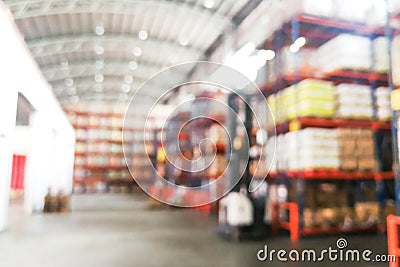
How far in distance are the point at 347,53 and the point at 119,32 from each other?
8.46 meters

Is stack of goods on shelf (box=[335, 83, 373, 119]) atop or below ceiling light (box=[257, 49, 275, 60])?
below

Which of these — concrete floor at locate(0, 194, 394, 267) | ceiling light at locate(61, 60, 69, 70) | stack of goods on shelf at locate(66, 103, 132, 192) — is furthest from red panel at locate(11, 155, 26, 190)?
concrete floor at locate(0, 194, 394, 267)

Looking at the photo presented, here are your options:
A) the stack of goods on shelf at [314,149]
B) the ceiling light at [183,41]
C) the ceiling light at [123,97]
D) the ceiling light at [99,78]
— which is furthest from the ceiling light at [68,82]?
the stack of goods on shelf at [314,149]

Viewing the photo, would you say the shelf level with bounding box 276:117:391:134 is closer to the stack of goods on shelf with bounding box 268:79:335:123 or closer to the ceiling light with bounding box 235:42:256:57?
the stack of goods on shelf with bounding box 268:79:335:123

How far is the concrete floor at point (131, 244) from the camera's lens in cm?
339

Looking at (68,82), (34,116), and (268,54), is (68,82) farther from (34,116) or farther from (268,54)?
(268,54)

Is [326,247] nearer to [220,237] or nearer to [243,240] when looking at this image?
[243,240]

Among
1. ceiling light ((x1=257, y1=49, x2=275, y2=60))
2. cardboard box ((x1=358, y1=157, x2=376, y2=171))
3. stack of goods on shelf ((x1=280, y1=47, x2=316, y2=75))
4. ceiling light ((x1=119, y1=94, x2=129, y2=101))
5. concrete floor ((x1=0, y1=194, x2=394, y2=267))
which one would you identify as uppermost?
ceiling light ((x1=119, y1=94, x2=129, y2=101))

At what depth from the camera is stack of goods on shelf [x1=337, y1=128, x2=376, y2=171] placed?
16.3 feet

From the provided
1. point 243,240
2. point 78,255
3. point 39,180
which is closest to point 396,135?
point 243,240

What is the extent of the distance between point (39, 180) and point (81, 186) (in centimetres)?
800

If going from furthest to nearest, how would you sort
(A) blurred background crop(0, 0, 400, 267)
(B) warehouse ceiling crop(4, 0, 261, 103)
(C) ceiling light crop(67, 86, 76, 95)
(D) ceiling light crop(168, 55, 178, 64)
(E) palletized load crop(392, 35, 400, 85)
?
(C) ceiling light crop(67, 86, 76, 95) → (D) ceiling light crop(168, 55, 178, 64) → (B) warehouse ceiling crop(4, 0, 261, 103) → (A) blurred background crop(0, 0, 400, 267) → (E) palletized load crop(392, 35, 400, 85)

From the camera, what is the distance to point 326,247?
13.6ft

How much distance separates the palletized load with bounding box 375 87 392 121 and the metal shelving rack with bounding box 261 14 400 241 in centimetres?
10
